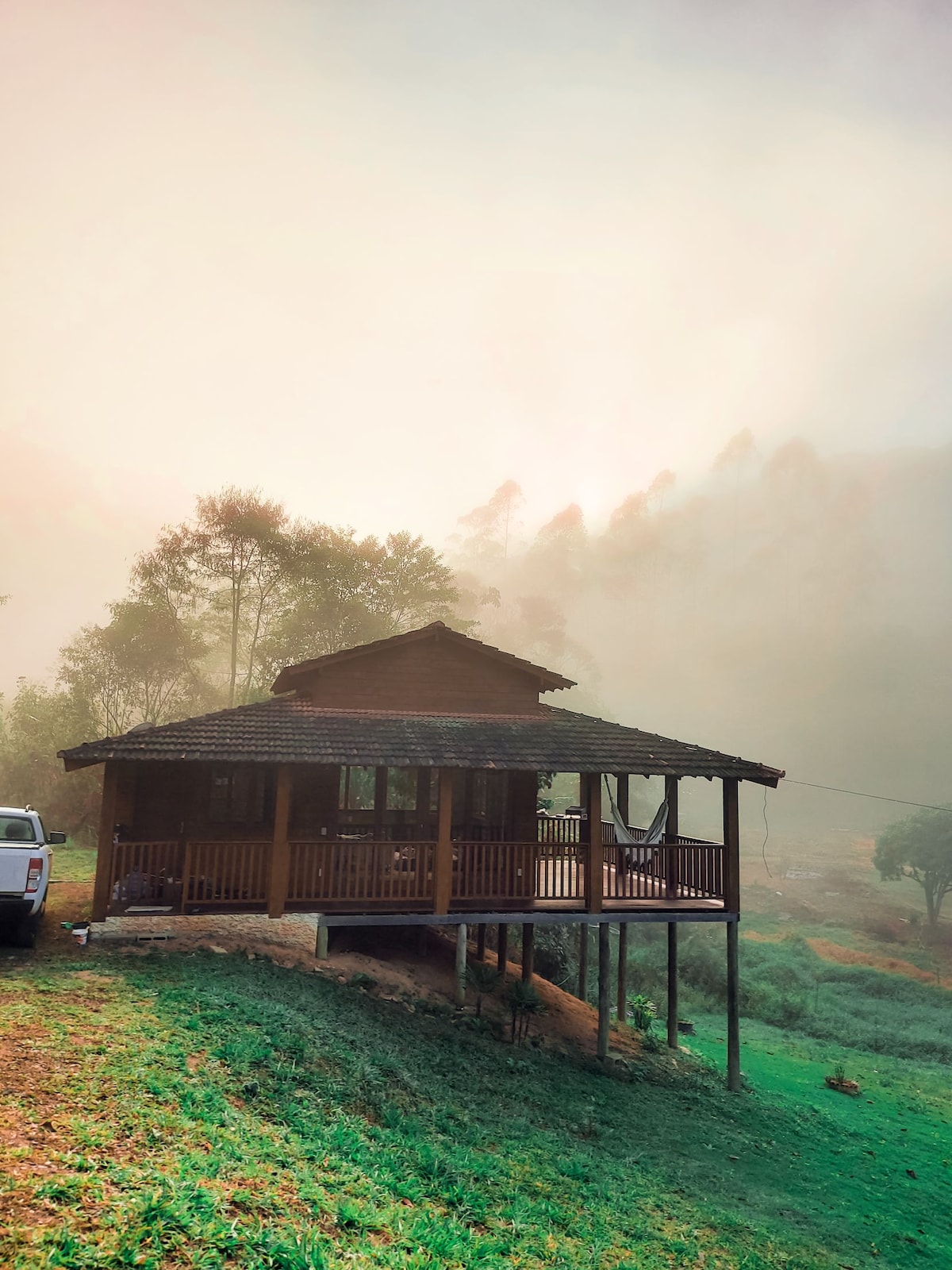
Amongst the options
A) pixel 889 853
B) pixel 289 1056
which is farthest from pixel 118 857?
pixel 889 853

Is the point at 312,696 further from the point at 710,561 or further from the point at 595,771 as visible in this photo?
the point at 710,561

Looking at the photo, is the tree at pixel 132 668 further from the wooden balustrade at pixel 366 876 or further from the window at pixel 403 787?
the wooden balustrade at pixel 366 876

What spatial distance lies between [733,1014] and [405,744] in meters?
9.81

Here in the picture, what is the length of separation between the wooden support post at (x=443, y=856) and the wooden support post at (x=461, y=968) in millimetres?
1124

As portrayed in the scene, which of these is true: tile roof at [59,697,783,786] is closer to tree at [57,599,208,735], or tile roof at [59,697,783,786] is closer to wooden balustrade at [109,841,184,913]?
wooden balustrade at [109,841,184,913]

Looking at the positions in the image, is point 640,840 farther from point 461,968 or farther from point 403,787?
point 403,787

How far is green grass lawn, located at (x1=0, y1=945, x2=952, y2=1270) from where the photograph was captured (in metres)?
5.33

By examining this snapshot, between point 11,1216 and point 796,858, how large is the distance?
278ft

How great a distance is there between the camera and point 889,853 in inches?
2095

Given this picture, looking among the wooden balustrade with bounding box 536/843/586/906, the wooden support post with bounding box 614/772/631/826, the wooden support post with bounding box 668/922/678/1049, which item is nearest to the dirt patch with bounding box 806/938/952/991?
the wooden support post with bounding box 668/922/678/1049

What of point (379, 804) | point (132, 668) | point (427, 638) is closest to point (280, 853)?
point (379, 804)

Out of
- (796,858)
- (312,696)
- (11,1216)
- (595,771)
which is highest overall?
(312,696)

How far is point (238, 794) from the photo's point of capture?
16.2m

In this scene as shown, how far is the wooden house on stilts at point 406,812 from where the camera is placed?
13602mm
